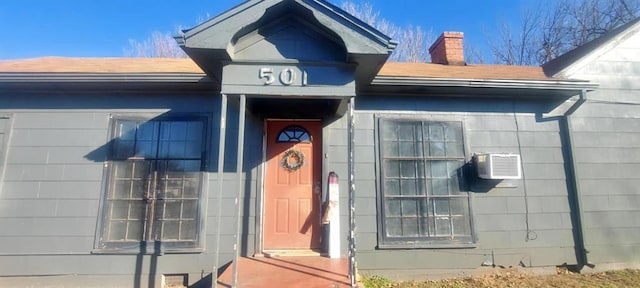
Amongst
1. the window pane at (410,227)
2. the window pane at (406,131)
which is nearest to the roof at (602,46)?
the window pane at (406,131)

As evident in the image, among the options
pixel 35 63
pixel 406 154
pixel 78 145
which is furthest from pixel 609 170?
pixel 35 63

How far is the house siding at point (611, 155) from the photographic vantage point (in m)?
4.50

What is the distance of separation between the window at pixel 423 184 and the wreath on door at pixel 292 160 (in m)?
1.15

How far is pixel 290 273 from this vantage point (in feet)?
11.3

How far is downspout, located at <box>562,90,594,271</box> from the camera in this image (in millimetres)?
4410

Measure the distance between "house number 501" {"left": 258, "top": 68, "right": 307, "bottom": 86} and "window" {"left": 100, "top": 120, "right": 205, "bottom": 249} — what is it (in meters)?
1.45

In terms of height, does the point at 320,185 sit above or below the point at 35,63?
below

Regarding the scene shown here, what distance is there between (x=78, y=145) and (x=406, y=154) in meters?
4.50

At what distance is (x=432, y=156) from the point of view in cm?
452

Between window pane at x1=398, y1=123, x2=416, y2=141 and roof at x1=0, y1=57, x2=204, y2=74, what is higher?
Answer: roof at x1=0, y1=57, x2=204, y2=74

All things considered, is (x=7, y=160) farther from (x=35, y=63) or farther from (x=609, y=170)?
(x=609, y=170)

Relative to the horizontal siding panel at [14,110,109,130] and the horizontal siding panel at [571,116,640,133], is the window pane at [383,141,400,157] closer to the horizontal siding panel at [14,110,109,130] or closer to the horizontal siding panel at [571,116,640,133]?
the horizontal siding panel at [571,116,640,133]

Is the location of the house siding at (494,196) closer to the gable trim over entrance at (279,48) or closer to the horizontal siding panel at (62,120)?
the gable trim over entrance at (279,48)

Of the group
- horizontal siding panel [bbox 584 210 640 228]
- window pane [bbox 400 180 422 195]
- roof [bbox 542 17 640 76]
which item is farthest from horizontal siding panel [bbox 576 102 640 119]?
window pane [bbox 400 180 422 195]
